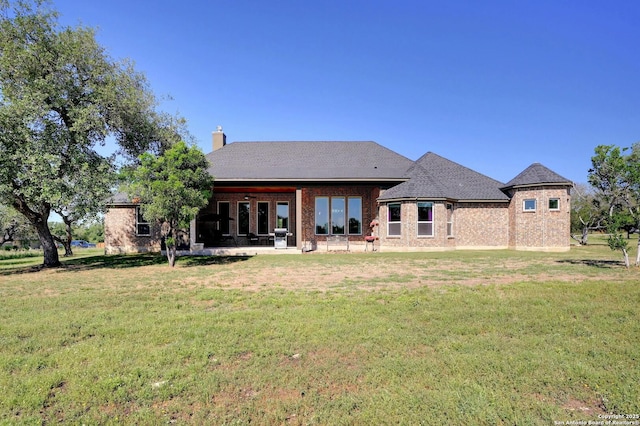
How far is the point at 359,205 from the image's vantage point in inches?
779

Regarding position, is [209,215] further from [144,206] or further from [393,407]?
[393,407]

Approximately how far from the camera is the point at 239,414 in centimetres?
269

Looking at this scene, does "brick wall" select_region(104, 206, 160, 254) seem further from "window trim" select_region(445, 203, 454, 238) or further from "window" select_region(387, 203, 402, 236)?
"window trim" select_region(445, 203, 454, 238)

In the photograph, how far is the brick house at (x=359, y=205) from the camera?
17594 mm

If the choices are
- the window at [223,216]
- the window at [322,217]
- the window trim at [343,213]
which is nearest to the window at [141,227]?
the window at [223,216]

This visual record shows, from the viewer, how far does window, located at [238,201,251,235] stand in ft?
66.9

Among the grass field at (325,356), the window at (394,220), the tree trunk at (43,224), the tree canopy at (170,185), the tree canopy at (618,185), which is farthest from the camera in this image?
the window at (394,220)

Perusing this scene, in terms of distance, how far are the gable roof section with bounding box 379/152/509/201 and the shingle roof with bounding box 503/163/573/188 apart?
0.99 metres

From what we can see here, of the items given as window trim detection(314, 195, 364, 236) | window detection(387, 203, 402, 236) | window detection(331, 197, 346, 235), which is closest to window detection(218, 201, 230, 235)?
window trim detection(314, 195, 364, 236)

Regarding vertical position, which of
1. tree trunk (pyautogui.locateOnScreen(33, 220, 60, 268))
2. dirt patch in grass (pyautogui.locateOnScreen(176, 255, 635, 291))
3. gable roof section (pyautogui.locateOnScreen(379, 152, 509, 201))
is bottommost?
dirt patch in grass (pyautogui.locateOnScreen(176, 255, 635, 291))

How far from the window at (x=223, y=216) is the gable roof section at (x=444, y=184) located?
8986 mm

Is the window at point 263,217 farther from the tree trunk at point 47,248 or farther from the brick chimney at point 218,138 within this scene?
the tree trunk at point 47,248

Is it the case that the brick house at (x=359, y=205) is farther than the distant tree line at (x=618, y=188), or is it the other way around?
the brick house at (x=359, y=205)

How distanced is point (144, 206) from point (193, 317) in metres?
7.92
